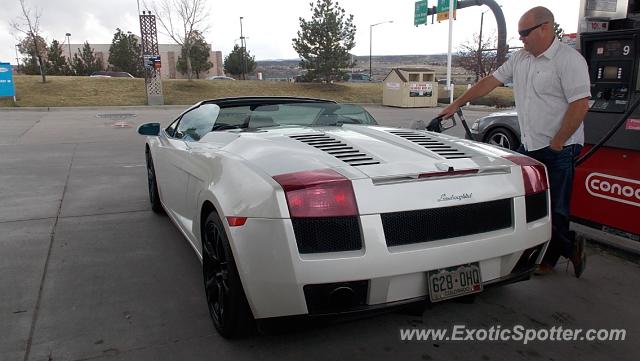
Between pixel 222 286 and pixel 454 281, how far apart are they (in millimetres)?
1212

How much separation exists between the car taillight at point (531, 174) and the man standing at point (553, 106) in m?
0.72

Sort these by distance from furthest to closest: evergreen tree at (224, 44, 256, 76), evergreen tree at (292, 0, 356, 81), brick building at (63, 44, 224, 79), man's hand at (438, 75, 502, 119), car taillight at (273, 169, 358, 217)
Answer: brick building at (63, 44, 224, 79), evergreen tree at (224, 44, 256, 76), evergreen tree at (292, 0, 356, 81), man's hand at (438, 75, 502, 119), car taillight at (273, 169, 358, 217)

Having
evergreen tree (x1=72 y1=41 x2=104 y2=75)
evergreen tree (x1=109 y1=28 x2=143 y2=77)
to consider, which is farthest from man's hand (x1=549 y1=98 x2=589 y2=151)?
evergreen tree (x1=109 y1=28 x2=143 y2=77)

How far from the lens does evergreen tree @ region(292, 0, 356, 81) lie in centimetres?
2905

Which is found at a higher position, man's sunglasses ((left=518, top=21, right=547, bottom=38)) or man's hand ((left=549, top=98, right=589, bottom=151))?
man's sunglasses ((left=518, top=21, right=547, bottom=38))

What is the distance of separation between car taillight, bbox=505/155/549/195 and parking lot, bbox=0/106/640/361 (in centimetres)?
84

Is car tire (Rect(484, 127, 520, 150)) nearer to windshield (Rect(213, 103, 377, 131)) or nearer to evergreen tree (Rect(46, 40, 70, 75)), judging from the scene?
windshield (Rect(213, 103, 377, 131))

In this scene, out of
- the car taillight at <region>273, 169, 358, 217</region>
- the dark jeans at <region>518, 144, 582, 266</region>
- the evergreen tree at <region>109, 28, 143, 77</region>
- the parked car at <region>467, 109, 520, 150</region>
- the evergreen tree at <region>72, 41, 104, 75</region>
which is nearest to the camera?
the car taillight at <region>273, 169, 358, 217</region>

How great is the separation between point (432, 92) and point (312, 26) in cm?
901

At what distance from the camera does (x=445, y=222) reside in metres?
2.33

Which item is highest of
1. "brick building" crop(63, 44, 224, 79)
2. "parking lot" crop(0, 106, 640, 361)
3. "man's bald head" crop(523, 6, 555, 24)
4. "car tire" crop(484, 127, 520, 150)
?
"brick building" crop(63, 44, 224, 79)

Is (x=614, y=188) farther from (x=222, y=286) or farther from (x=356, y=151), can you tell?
(x=222, y=286)

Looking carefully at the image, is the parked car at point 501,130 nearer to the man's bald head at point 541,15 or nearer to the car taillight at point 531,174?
the man's bald head at point 541,15

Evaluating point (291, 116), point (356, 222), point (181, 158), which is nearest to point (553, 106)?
point (291, 116)
